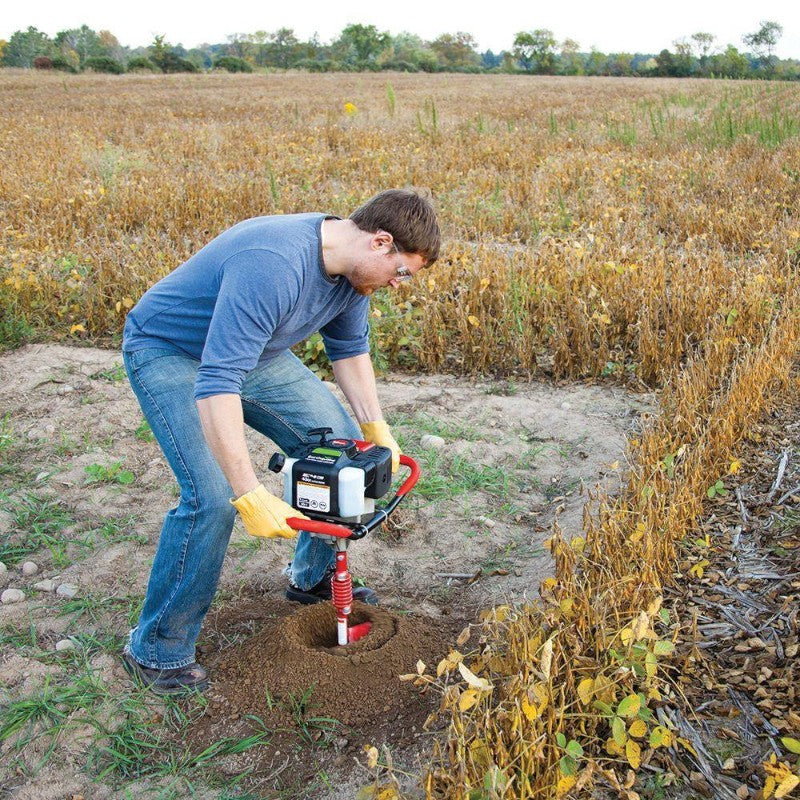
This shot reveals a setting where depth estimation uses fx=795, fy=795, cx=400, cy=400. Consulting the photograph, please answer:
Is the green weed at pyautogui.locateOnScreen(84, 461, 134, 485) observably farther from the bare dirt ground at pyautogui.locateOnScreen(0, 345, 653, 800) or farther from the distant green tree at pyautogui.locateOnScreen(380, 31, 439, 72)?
the distant green tree at pyautogui.locateOnScreen(380, 31, 439, 72)

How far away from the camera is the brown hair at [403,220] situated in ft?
7.36

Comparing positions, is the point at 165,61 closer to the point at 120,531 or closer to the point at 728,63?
the point at 728,63

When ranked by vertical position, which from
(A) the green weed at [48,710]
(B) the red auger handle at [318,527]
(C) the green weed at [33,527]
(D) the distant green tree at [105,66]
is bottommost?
(C) the green weed at [33,527]

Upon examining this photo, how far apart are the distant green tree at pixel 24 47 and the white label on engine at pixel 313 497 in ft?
235

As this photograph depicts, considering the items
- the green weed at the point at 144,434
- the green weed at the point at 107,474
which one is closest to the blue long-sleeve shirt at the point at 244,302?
the green weed at the point at 107,474

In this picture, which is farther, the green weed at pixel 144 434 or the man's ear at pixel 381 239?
the green weed at pixel 144 434

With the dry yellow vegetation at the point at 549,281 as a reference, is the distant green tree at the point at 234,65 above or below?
above

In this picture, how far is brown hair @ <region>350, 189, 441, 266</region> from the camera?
224 centimetres

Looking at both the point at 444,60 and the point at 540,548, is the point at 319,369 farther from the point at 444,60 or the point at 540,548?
the point at 444,60

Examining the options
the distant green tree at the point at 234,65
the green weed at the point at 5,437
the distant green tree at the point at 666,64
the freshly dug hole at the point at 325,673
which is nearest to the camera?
the freshly dug hole at the point at 325,673

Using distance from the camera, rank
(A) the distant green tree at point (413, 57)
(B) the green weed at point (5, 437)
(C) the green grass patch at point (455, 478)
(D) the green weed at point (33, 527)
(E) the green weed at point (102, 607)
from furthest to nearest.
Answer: (A) the distant green tree at point (413, 57)
(B) the green weed at point (5, 437)
(C) the green grass patch at point (455, 478)
(D) the green weed at point (33, 527)
(E) the green weed at point (102, 607)

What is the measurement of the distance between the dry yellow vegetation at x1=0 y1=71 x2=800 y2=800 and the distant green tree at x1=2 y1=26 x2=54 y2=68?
2337 inches

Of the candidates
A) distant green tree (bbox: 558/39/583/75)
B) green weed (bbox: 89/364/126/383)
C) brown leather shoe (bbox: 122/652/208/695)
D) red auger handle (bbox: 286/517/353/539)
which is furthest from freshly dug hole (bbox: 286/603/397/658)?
distant green tree (bbox: 558/39/583/75)

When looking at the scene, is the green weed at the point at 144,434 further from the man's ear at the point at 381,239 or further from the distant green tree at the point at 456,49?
the distant green tree at the point at 456,49
